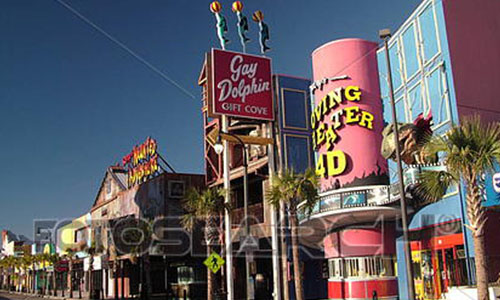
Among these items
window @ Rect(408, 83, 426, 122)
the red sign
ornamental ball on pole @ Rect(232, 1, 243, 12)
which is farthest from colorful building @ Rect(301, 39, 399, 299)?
ornamental ball on pole @ Rect(232, 1, 243, 12)

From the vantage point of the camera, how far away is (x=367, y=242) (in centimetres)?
3225

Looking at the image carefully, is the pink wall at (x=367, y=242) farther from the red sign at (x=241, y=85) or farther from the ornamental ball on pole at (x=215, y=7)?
the ornamental ball on pole at (x=215, y=7)

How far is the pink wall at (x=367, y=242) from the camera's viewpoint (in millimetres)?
31953

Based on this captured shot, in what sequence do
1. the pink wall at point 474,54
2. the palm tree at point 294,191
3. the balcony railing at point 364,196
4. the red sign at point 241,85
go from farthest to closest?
the red sign at point 241,85, the palm tree at point 294,191, the balcony railing at point 364,196, the pink wall at point 474,54

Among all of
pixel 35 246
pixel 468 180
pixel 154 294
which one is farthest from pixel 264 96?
pixel 35 246

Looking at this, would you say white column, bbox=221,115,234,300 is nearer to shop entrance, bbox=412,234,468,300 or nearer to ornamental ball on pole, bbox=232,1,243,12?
ornamental ball on pole, bbox=232,1,243,12

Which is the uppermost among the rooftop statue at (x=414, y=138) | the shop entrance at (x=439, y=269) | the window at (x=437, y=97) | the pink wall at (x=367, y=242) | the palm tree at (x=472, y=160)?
the window at (x=437, y=97)

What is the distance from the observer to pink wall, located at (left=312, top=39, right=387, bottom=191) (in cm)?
3288

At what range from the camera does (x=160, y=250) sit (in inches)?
1951

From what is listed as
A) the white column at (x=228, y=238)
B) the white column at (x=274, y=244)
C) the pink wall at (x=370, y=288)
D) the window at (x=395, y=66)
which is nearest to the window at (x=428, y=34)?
the window at (x=395, y=66)

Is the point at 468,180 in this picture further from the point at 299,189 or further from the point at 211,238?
the point at 211,238

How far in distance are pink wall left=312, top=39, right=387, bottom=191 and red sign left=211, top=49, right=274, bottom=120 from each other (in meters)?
6.94

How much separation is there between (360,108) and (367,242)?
27.9 ft

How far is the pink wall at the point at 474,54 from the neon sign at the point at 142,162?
3697 cm
